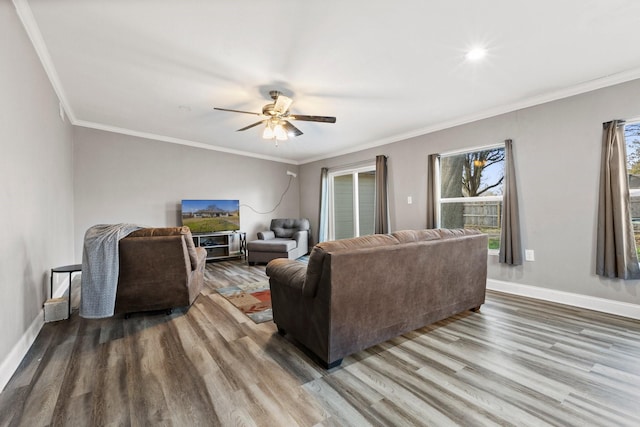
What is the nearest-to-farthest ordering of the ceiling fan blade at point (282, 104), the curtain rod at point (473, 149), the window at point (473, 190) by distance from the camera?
1. the ceiling fan blade at point (282, 104)
2. the curtain rod at point (473, 149)
3. the window at point (473, 190)

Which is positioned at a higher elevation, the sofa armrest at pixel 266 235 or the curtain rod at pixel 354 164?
the curtain rod at pixel 354 164

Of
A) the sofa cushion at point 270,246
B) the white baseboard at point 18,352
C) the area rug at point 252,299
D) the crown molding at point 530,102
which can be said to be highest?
the crown molding at point 530,102

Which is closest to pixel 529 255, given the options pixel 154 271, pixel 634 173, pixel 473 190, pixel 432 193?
pixel 473 190

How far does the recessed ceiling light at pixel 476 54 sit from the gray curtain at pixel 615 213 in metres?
1.58

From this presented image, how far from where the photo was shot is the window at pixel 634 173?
2730mm

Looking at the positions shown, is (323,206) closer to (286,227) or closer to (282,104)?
(286,227)

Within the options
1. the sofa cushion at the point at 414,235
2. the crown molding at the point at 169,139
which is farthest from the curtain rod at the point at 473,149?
the crown molding at the point at 169,139

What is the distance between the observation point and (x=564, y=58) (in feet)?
7.95

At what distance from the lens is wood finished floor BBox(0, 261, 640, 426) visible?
1.41 m

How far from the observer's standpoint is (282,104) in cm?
302

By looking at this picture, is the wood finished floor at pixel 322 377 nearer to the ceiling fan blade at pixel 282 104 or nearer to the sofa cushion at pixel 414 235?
the sofa cushion at pixel 414 235

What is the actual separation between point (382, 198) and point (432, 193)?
940mm

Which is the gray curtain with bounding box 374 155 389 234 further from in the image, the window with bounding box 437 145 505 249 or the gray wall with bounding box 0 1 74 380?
the gray wall with bounding box 0 1 74 380

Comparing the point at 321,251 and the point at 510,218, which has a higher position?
the point at 510,218
